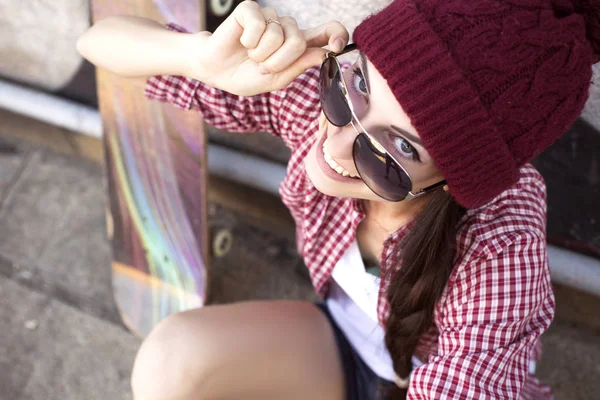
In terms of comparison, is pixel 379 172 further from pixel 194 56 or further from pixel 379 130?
pixel 194 56

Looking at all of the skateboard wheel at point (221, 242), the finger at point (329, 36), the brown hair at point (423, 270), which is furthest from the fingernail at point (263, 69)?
the skateboard wheel at point (221, 242)

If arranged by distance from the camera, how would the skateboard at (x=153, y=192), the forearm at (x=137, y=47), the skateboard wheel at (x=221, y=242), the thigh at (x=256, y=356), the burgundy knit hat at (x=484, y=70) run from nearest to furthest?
the burgundy knit hat at (x=484, y=70) < the forearm at (x=137, y=47) < the thigh at (x=256, y=356) < the skateboard at (x=153, y=192) < the skateboard wheel at (x=221, y=242)

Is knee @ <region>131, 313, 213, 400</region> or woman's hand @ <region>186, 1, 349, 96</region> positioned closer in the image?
woman's hand @ <region>186, 1, 349, 96</region>

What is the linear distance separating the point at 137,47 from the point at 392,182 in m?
0.71

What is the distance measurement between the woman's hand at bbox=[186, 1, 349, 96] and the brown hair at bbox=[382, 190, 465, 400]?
393 millimetres

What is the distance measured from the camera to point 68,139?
2.72 m

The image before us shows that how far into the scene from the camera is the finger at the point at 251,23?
1.10 m

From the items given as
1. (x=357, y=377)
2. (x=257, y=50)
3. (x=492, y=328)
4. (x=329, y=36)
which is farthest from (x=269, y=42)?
(x=357, y=377)

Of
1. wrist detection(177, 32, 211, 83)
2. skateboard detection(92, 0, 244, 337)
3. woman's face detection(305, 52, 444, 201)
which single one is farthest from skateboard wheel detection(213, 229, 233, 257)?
woman's face detection(305, 52, 444, 201)

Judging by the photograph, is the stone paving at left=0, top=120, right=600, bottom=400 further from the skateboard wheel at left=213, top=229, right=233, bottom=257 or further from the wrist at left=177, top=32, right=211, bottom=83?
the wrist at left=177, top=32, right=211, bottom=83

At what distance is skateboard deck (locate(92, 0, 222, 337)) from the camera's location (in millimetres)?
1949

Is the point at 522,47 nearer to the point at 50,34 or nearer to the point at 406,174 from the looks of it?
the point at 406,174

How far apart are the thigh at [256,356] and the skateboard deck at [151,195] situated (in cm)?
50

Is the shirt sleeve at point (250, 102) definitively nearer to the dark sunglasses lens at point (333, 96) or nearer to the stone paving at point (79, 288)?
the dark sunglasses lens at point (333, 96)
